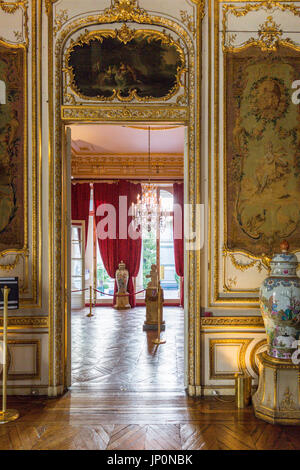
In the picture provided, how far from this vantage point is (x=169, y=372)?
440cm

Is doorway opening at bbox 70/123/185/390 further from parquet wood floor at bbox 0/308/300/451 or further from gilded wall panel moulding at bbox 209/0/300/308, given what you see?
gilded wall panel moulding at bbox 209/0/300/308

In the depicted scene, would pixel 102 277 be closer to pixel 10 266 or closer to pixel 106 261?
pixel 106 261

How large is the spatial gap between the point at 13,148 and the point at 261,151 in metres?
2.70

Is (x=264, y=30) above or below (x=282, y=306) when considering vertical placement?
above

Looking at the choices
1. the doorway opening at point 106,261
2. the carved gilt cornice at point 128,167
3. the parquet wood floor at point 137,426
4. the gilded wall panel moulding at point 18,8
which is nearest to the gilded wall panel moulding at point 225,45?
the parquet wood floor at point 137,426

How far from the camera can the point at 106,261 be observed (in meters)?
9.31

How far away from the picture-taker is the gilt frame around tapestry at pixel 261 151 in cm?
385

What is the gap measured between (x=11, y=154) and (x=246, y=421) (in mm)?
3539

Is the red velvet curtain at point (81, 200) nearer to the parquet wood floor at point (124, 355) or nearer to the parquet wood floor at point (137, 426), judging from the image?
the parquet wood floor at point (124, 355)

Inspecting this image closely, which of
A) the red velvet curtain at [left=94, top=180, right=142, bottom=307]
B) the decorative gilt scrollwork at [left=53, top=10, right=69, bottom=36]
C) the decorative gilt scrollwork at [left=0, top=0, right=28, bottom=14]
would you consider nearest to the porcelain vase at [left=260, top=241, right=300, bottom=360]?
the decorative gilt scrollwork at [left=53, top=10, right=69, bottom=36]

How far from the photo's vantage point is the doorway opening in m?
Answer: 5.39

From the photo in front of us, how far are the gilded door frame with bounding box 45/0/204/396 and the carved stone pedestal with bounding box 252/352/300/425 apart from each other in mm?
811

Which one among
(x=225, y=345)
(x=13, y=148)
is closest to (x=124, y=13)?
(x=13, y=148)
